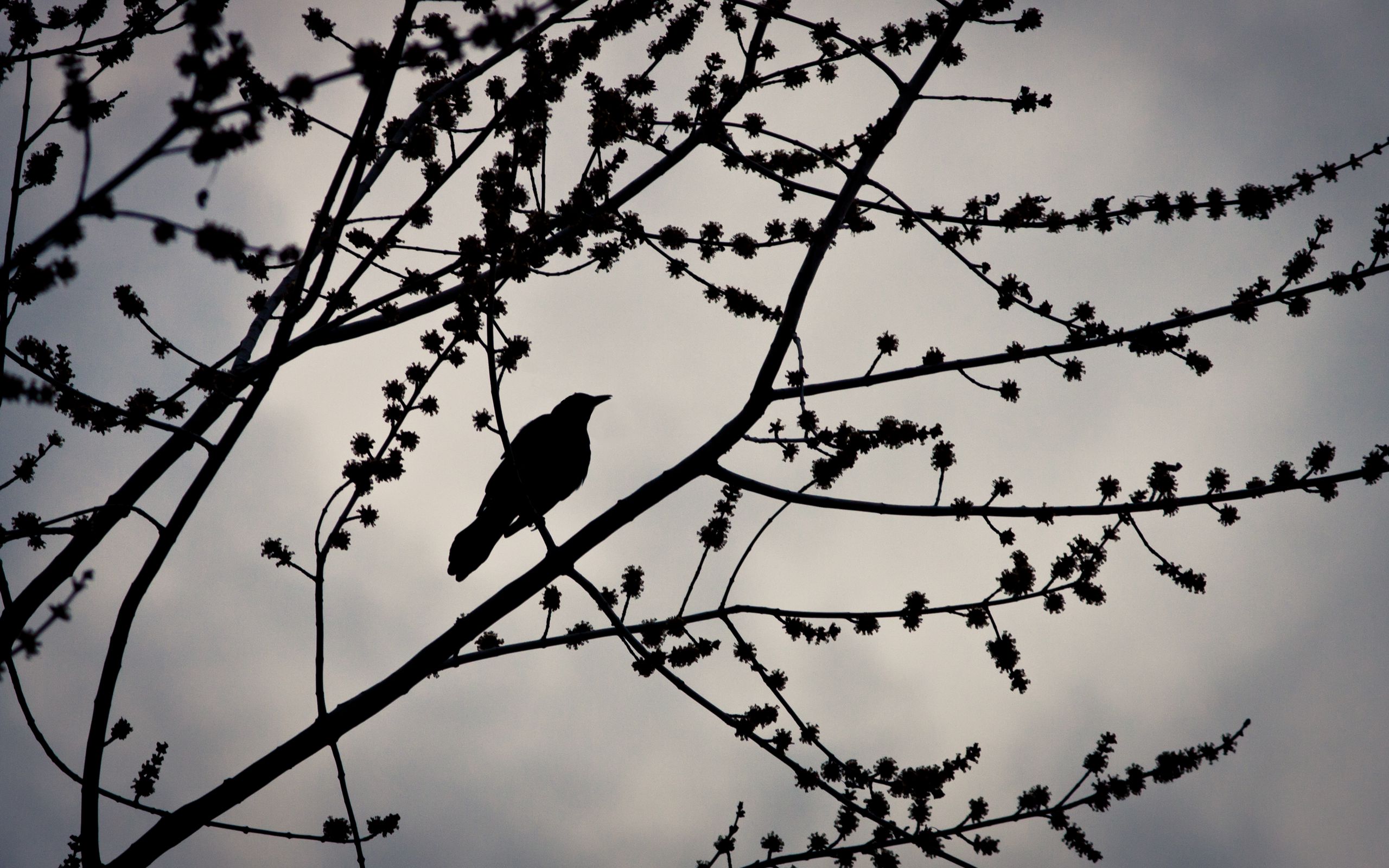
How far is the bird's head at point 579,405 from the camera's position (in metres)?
7.30

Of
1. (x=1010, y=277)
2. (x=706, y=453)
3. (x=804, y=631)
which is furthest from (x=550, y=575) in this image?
Result: (x=1010, y=277)

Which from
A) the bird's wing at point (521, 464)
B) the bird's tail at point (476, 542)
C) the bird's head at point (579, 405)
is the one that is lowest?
the bird's tail at point (476, 542)

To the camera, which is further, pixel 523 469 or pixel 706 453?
pixel 523 469

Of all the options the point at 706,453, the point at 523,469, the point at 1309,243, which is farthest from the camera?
the point at 523,469

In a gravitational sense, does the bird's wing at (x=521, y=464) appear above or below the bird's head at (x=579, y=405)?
below

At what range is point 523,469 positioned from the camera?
6.54 metres

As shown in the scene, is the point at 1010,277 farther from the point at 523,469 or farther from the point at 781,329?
the point at 523,469

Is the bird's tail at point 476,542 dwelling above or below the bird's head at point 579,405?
below

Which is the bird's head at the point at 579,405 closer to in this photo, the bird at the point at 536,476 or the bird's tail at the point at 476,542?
the bird at the point at 536,476

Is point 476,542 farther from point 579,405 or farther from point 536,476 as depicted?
point 579,405

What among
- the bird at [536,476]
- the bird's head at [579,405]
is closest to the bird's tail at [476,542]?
the bird at [536,476]

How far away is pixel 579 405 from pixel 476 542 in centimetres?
188

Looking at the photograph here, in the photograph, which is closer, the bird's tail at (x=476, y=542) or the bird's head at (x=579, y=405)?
the bird's tail at (x=476, y=542)

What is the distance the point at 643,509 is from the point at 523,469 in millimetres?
3180
